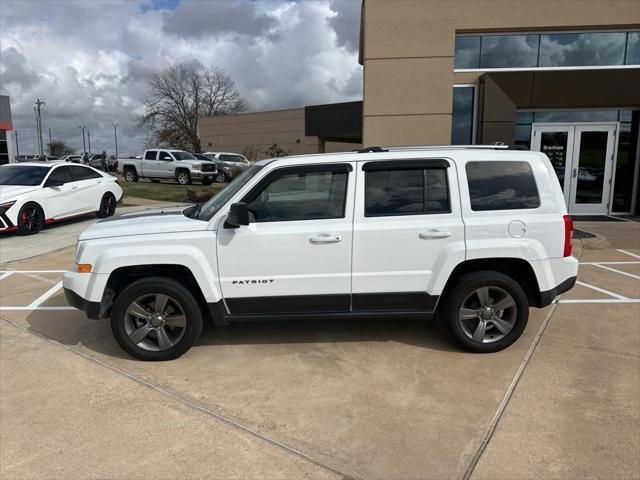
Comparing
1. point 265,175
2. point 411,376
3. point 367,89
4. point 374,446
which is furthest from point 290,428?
point 367,89

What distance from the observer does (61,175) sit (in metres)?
11.0

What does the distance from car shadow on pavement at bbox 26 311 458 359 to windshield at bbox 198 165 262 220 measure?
1.27 meters

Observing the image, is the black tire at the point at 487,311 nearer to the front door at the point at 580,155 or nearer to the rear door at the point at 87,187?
the front door at the point at 580,155

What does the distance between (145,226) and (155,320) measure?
0.83 meters

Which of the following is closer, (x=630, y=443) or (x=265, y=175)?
(x=630, y=443)

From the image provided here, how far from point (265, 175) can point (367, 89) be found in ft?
28.5

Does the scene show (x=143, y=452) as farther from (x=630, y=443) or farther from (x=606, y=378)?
(x=606, y=378)

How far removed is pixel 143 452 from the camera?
295 centimetres

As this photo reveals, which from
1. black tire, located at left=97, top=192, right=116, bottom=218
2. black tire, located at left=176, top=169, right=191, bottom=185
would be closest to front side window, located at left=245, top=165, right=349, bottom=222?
black tire, located at left=97, top=192, right=116, bottom=218

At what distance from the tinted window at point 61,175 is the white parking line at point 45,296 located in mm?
4925

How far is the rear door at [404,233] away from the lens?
13.4 ft

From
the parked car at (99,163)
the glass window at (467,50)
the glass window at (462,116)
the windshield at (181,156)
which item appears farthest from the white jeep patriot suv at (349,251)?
the parked car at (99,163)

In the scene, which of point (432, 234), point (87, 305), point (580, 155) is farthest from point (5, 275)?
point (580, 155)

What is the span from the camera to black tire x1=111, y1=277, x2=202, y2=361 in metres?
4.07
